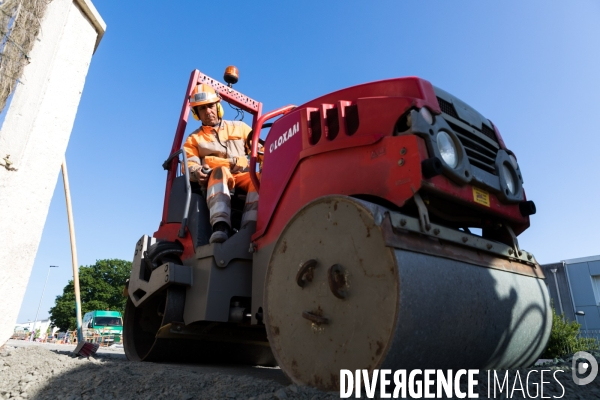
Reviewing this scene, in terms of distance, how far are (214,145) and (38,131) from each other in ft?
6.14

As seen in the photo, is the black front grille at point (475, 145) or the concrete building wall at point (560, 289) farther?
the concrete building wall at point (560, 289)

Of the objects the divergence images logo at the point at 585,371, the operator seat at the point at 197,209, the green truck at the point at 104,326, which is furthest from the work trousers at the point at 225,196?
the green truck at the point at 104,326

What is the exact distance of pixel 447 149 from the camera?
2246 millimetres

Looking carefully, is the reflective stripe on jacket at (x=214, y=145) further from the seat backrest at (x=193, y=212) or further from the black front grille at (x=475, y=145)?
the black front grille at (x=475, y=145)

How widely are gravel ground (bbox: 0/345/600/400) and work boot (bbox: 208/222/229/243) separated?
103cm

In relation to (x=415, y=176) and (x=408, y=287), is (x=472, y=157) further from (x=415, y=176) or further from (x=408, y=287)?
(x=408, y=287)

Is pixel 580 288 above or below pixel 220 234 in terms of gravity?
above

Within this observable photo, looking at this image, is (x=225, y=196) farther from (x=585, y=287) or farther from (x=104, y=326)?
(x=104, y=326)

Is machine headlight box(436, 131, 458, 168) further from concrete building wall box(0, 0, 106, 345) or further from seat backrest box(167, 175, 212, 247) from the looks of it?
concrete building wall box(0, 0, 106, 345)

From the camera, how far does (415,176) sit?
201 centimetres

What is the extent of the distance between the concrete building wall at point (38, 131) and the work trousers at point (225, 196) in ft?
6.09

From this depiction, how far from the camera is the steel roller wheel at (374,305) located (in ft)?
5.76

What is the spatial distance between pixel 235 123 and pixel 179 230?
1.44 m

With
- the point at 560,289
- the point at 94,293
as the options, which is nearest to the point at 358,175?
the point at 560,289
